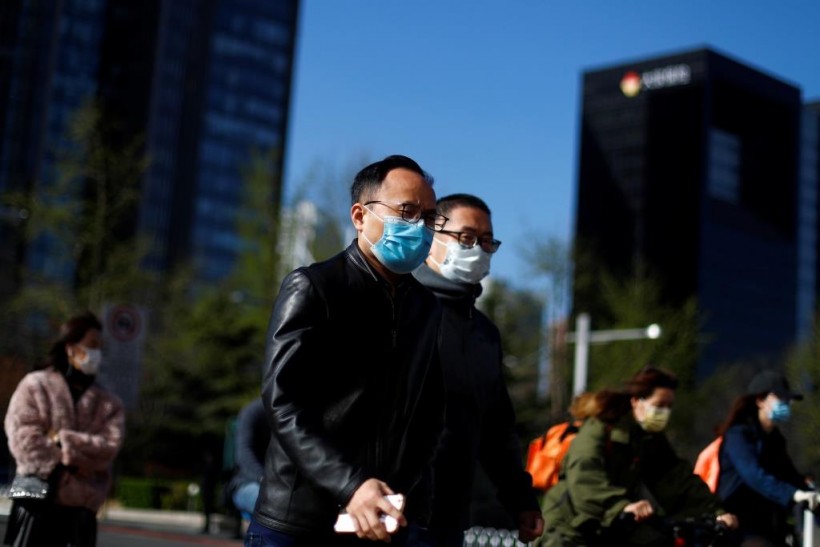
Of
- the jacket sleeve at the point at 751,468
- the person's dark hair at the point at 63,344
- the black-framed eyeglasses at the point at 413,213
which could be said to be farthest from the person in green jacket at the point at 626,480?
the black-framed eyeglasses at the point at 413,213

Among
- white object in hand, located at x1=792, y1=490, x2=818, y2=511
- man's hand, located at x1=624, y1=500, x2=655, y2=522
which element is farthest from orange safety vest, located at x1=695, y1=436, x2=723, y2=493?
man's hand, located at x1=624, y1=500, x2=655, y2=522

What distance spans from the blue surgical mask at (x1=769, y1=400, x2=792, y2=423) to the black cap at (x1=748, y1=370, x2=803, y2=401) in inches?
1.7

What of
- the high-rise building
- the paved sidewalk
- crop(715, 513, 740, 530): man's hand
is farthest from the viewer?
the high-rise building

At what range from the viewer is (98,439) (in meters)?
6.34

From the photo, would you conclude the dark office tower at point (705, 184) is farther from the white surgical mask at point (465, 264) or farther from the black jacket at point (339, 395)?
the black jacket at point (339, 395)

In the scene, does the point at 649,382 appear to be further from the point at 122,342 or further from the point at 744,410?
the point at 122,342

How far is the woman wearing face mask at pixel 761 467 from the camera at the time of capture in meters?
7.36

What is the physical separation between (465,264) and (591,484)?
4.93 feet

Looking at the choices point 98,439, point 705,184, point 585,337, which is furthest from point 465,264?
point 705,184

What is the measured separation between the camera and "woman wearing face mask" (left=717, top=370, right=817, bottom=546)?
290 inches

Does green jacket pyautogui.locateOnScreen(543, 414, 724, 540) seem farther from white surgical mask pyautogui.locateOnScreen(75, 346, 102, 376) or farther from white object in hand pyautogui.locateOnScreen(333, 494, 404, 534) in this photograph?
white object in hand pyautogui.locateOnScreen(333, 494, 404, 534)

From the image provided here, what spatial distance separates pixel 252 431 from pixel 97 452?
148 centimetres

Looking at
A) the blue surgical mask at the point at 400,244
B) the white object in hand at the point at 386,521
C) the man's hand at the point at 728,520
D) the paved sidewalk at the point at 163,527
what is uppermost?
the blue surgical mask at the point at 400,244

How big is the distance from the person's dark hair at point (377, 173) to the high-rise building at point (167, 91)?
3547 inches
